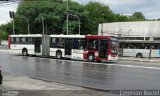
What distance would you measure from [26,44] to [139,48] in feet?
54.7

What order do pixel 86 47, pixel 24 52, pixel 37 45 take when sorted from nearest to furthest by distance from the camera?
pixel 86 47 → pixel 37 45 → pixel 24 52

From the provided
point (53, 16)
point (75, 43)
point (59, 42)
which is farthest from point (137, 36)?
point (75, 43)

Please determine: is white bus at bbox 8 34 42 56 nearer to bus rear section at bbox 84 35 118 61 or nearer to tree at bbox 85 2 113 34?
bus rear section at bbox 84 35 118 61

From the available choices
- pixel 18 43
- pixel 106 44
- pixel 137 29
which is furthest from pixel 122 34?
pixel 106 44

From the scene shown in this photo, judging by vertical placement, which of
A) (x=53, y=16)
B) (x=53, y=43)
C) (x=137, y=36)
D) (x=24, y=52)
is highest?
(x=53, y=16)

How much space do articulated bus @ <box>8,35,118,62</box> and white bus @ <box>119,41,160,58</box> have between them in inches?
559

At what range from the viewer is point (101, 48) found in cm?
3139

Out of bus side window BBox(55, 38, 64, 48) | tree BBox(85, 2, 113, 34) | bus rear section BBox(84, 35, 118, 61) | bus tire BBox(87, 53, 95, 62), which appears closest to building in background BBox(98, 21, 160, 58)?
bus rear section BBox(84, 35, 118, 61)

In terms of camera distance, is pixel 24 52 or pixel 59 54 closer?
pixel 59 54

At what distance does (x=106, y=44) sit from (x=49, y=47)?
8181 mm

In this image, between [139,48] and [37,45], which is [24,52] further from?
[139,48]

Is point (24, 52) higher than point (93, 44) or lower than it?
lower

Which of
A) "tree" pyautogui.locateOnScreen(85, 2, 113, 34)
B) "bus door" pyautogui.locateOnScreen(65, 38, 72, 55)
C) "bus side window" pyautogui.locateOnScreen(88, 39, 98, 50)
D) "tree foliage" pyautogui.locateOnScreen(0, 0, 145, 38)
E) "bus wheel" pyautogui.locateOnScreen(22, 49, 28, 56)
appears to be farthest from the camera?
"tree" pyautogui.locateOnScreen(85, 2, 113, 34)

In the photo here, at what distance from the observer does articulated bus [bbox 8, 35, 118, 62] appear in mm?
31250
